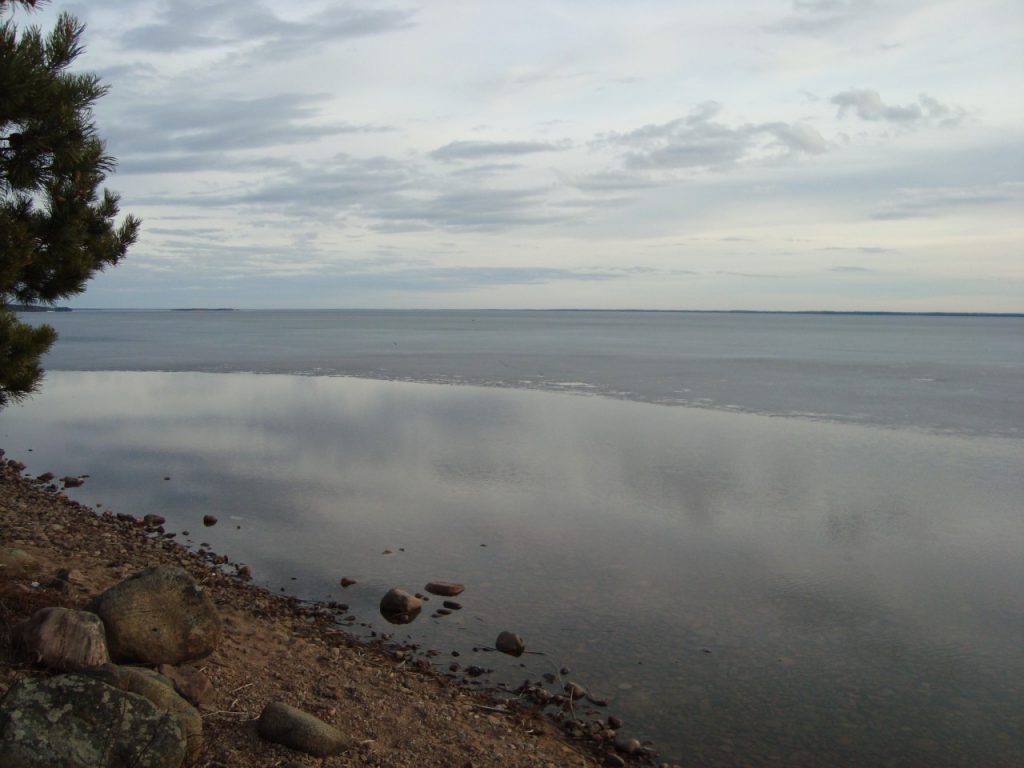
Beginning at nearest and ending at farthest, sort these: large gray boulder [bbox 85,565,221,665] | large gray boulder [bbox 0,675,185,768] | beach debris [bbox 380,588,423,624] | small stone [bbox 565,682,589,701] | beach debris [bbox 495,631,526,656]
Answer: large gray boulder [bbox 0,675,185,768]
large gray boulder [bbox 85,565,221,665]
small stone [bbox 565,682,589,701]
beach debris [bbox 495,631,526,656]
beach debris [bbox 380,588,423,624]

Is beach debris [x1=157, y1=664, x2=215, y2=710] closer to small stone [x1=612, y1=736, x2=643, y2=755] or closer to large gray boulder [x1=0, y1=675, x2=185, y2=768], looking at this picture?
large gray boulder [x1=0, y1=675, x2=185, y2=768]

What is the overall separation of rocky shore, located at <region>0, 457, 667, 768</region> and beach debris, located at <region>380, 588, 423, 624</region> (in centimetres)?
65

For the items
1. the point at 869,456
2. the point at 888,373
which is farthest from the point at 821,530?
the point at 888,373

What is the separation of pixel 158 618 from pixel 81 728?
7.14ft

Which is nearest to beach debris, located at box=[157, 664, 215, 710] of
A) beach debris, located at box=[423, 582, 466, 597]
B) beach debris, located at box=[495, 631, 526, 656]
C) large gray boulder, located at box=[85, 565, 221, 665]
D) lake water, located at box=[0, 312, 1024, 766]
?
large gray boulder, located at box=[85, 565, 221, 665]

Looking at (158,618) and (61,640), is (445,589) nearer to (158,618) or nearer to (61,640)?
(158,618)

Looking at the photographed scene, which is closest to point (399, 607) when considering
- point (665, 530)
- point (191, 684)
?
point (191, 684)

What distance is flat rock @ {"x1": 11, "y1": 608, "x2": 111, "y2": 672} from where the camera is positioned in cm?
638

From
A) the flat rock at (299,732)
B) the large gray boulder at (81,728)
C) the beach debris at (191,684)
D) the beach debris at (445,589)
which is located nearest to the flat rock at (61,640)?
the beach debris at (191,684)

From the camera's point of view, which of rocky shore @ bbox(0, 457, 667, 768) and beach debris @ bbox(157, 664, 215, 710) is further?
beach debris @ bbox(157, 664, 215, 710)

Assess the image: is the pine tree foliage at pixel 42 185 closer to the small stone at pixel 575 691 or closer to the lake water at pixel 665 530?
the lake water at pixel 665 530

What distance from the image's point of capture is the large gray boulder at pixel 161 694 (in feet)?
18.9

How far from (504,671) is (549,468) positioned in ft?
32.6

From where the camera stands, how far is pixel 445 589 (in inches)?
433
